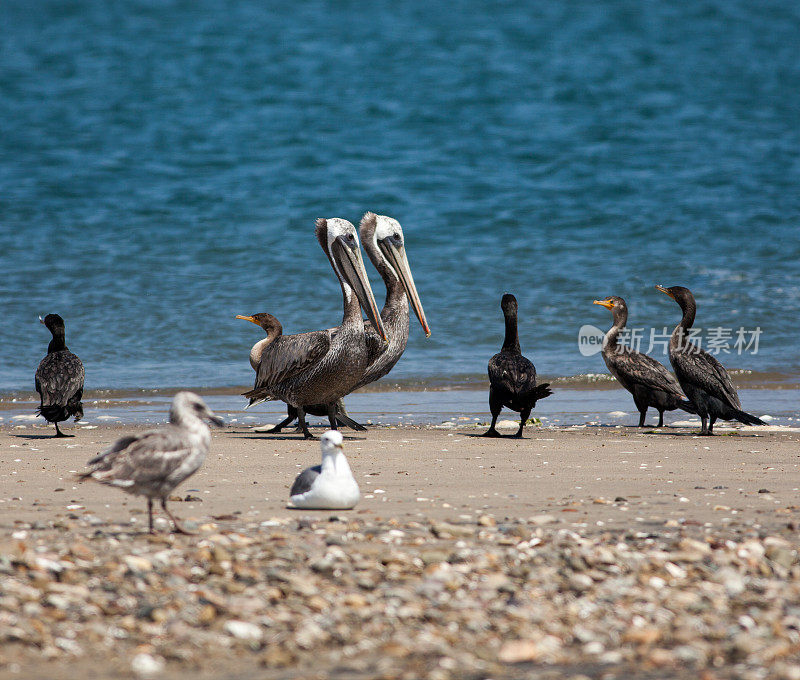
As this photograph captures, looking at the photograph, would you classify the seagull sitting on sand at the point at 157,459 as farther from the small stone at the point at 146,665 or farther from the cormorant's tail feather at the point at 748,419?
the cormorant's tail feather at the point at 748,419

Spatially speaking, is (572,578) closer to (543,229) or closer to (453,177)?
(543,229)

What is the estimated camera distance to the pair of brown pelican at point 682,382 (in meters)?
9.74

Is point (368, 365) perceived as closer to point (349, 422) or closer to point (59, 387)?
point (349, 422)

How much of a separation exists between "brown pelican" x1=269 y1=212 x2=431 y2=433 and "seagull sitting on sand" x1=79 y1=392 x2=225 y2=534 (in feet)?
16.0

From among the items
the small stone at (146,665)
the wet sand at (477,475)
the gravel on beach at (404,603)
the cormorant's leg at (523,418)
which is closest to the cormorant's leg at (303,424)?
the wet sand at (477,475)

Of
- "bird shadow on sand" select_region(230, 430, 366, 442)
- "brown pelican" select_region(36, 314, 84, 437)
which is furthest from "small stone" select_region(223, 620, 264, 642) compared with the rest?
"brown pelican" select_region(36, 314, 84, 437)

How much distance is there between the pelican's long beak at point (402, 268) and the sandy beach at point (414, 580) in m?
4.23

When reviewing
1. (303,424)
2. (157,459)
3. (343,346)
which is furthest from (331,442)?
(303,424)

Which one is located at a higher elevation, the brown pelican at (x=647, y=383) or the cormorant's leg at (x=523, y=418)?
the brown pelican at (x=647, y=383)

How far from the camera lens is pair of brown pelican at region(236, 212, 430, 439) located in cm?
915

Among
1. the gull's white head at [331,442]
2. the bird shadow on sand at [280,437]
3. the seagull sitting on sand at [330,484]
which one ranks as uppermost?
the gull's white head at [331,442]

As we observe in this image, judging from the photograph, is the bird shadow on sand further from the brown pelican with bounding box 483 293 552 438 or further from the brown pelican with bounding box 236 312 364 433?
the brown pelican with bounding box 483 293 552 438

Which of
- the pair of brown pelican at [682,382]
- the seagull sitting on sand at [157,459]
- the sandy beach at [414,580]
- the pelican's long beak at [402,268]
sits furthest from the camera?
the pelican's long beak at [402,268]

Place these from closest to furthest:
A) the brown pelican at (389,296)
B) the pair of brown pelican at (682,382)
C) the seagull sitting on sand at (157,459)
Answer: the seagull sitting on sand at (157,459)
the pair of brown pelican at (682,382)
the brown pelican at (389,296)
